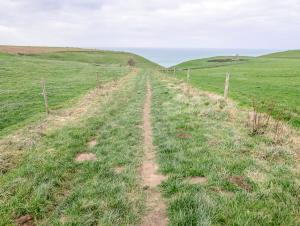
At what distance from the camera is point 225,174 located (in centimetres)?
687

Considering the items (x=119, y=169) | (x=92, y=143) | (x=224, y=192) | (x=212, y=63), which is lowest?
(x=212, y=63)

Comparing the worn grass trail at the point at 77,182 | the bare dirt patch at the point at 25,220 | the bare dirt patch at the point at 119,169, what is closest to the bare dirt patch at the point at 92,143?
the worn grass trail at the point at 77,182

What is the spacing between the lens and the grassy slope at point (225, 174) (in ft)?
17.1

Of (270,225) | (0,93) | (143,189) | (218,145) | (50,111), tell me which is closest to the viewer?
(270,225)

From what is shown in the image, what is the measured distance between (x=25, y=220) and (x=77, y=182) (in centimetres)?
165

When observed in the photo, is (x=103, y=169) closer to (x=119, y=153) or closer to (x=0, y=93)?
(x=119, y=153)

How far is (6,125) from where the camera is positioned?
1372 cm

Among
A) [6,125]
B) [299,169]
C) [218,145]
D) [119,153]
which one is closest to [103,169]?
[119,153]

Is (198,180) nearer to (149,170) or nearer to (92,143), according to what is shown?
(149,170)

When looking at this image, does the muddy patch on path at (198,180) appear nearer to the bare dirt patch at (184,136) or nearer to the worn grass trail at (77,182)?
the worn grass trail at (77,182)

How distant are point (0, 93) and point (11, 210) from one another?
18.8m

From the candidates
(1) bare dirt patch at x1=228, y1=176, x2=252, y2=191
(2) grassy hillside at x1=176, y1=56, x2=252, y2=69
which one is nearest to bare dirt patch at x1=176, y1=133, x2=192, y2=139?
(1) bare dirt patch at x1=228, y1=176, x2=252, y2=191

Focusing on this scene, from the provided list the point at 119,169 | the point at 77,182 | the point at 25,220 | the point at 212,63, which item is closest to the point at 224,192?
the point at 119,169

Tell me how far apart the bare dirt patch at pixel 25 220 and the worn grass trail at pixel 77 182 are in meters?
0.06
